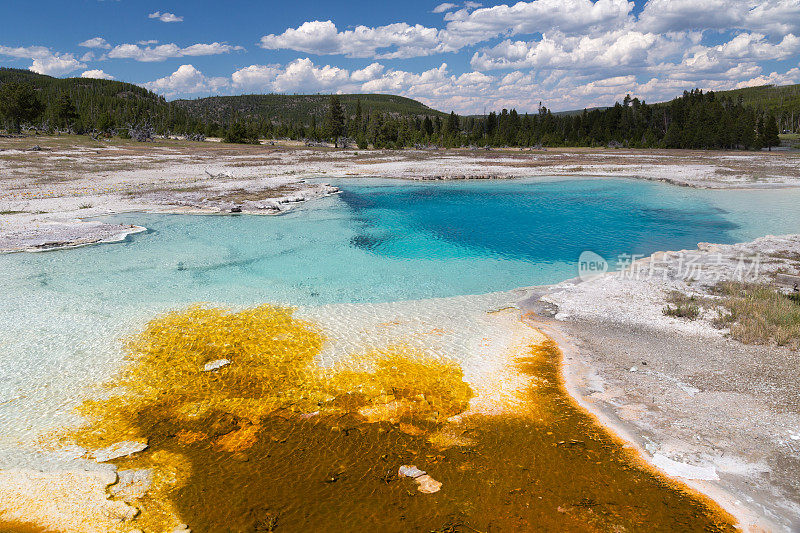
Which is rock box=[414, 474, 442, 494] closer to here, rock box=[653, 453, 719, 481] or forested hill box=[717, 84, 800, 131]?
rock box=[653, 453, 719, 481]

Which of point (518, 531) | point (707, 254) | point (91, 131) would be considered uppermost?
Answer: point (91, 131)

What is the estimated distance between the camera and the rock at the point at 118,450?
7.07 m

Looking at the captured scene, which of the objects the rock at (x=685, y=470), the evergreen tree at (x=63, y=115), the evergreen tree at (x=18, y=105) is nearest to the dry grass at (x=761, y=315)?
the rock at (x=685, y=470)

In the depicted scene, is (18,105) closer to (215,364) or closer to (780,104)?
(215,364)

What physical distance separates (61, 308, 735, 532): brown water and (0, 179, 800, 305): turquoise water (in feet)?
20.3

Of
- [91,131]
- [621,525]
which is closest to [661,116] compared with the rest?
[621,525]

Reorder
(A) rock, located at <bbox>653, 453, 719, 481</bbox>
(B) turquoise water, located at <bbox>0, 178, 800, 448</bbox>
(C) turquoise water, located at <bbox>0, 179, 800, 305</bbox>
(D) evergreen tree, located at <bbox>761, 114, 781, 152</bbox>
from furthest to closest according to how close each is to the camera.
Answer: (D) evergreen tree, located at <bbox>761, 114, 781, 152</bbox> → (C) turquoise water, located at <bbox>0, 179, 800, 305</bbox> → (B) turquoise water, located at <bbox>0, 178, 800, 448</bbox> → (A) rock, located at <bbox>653, 453, 719, 481</bbox>

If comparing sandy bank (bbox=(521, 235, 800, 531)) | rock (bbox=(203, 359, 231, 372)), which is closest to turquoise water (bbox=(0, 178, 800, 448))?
rock (bbox=(203, 359, 231, 372))

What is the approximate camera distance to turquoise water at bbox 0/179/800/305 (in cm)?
1559

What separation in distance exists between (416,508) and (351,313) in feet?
24.8

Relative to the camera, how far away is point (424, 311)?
13.2 m

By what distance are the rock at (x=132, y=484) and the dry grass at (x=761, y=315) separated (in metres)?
12.6

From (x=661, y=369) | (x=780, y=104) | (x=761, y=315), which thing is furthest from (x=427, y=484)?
(x=780, y=104)

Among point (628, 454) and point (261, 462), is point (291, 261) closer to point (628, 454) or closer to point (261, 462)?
point (261, 462)
